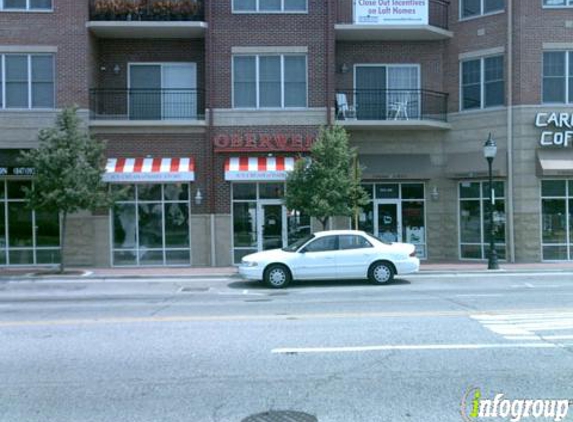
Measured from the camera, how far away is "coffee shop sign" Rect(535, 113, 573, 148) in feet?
73.0

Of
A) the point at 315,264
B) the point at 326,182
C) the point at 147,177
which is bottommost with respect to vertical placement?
the point at 315,264

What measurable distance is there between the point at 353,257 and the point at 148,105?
10855 millimetres

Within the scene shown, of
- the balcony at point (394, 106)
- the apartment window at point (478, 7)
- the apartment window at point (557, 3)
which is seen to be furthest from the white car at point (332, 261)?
the apartment window at point (557, 3)

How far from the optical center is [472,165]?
76.1 feet

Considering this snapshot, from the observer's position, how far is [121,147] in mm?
22469

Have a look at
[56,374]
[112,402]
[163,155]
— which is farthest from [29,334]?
[163,155]

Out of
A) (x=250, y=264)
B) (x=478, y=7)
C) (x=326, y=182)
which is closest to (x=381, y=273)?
(x=250, y=264)

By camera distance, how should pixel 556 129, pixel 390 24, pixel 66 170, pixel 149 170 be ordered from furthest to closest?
pixel 390 24 < pixel 556 129 < pixel 149 170 < pixel 66 170

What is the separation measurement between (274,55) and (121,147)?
21.0ft

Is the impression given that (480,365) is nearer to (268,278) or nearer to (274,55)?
(268,278)

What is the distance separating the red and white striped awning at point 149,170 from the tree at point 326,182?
4.06m

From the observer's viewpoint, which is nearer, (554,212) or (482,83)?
(554,212)

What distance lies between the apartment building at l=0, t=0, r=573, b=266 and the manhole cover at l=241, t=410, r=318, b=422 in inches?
654

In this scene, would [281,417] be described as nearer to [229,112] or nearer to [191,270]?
[191,270]
